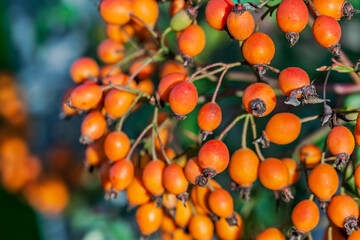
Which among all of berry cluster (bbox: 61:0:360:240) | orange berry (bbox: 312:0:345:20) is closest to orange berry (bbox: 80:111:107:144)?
berry cluster (bbox: 61:0:360:240)

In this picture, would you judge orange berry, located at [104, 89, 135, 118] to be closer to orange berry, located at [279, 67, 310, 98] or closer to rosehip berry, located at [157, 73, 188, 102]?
rosehip berry, located at [157, 73, 188, 102]

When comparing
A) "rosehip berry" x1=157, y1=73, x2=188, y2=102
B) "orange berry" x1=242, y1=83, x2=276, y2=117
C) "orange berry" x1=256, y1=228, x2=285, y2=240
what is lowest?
"orange berry" x1=256, y1=228, x2=285, y2=240

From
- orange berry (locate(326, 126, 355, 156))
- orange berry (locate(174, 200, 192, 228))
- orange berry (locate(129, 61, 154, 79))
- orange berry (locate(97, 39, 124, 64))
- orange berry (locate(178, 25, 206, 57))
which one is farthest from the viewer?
orange berry (locate(97, 39, 124, 64))

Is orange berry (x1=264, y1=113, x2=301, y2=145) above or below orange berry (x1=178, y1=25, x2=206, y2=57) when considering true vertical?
below

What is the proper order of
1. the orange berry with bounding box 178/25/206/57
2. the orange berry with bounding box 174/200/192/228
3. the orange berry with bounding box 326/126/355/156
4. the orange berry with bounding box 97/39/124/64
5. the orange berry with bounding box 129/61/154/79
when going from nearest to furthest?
1. the orange berry with bounding box 326/126/355/156
2. the orange berry with bounding box 178/25/206/57
3. the orange berry with bounding box 174/200/192/228
4. the orange berry with bounding box 129/61/154/79
5. the orange berry with bounding box 97/39/124/64

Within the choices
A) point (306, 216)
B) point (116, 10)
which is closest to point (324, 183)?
point (306, 216)

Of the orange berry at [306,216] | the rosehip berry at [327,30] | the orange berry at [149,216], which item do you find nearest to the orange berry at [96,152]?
the orange berry at [149,216]
